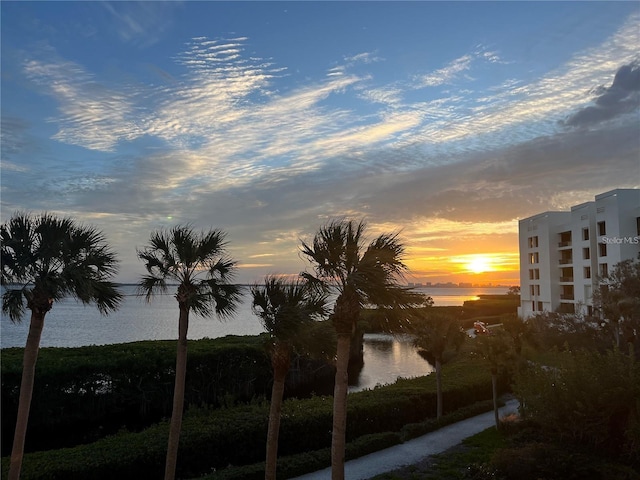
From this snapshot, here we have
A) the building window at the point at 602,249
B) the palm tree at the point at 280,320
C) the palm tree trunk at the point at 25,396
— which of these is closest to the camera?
the palm tree trunk at the point at 25,396

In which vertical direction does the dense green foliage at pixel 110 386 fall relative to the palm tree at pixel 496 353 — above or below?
below

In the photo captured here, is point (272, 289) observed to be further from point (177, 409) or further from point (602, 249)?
point (602, 249)

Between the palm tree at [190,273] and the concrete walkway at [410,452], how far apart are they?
590 centimetres

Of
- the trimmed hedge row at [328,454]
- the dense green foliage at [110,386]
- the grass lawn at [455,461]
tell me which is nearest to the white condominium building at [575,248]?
the trimmed hedge row at [328,454]

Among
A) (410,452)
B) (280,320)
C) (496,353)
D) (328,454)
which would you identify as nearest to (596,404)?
(410,452)

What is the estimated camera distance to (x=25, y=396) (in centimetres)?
1078

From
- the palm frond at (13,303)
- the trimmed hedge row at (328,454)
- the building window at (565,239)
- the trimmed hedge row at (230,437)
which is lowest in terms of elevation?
the trimmed hedge row at (328,454)

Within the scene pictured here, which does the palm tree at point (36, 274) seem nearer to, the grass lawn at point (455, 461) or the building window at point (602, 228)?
the grass lawn at point (455, 461)

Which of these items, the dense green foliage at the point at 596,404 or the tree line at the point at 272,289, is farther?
the dense green foliage at the point at 596,404

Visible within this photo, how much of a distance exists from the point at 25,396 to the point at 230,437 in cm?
659

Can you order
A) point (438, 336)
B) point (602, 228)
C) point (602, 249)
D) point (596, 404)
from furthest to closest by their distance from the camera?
1. point (602, 228)
2. point (602, 249)
3. point (438, 336)
4. point (596, 404)

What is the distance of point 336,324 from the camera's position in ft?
35.3

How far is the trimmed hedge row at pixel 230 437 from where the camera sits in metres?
13.1

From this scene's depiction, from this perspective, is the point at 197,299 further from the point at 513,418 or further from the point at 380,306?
the point at 513,418
